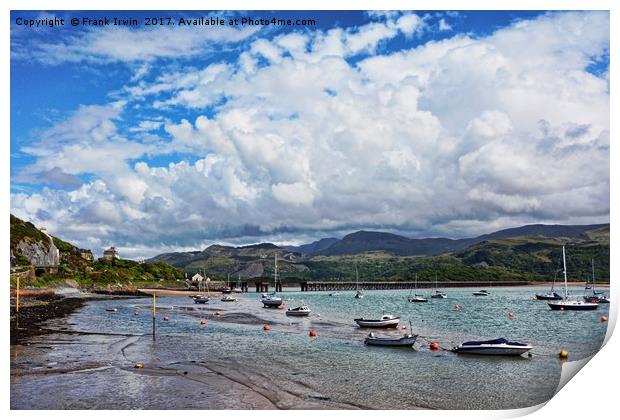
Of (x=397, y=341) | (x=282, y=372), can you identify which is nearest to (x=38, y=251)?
(x=397, y=341)

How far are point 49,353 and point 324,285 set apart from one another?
159394 millimetres

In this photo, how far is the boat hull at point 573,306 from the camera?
68.9 metres

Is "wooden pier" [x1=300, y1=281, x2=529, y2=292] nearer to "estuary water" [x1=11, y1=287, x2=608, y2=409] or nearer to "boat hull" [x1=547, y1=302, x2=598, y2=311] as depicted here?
"boat hull" [x1=547, y1=302, x2=598, y2=311]

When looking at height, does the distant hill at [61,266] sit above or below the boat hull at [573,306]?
above

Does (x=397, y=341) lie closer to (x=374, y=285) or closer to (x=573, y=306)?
(x=573, y=306)

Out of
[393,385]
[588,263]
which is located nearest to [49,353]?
[393,385]

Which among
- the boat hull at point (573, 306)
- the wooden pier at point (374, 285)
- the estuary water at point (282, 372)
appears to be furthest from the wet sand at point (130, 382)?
the wooden pier at point (374, 285)

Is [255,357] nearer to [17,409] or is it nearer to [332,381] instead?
[332,381]

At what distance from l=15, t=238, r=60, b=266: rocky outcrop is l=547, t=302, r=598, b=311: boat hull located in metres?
83.7

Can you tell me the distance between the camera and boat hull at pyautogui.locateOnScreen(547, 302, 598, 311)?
6894cm

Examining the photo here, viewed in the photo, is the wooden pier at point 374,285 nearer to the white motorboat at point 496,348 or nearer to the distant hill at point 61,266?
the distant hill at point 61,266

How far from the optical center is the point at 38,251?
318ft

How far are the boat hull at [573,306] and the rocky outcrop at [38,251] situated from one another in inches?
3297

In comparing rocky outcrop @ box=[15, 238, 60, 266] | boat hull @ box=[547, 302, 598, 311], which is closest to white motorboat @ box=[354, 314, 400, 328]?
boat hull @ box=[547, 302, 598, 311]
